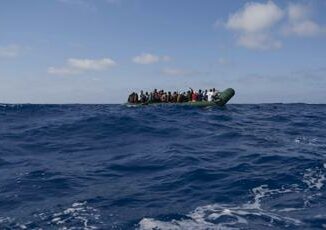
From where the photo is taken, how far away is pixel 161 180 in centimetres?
1138

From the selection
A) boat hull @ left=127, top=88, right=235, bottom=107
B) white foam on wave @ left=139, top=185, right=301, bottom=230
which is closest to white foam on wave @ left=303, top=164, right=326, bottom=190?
white foam on wave @ left=139, top=185, right=301, bottom=230

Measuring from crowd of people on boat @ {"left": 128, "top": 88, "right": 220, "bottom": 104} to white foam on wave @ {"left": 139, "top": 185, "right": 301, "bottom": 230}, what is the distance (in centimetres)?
2919

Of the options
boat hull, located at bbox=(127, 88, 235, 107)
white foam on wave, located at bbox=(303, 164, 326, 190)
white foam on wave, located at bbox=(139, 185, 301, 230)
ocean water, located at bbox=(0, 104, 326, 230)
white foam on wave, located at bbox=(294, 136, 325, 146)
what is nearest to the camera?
white foam on wave, located at bbox=(139, 185, 301, 230)

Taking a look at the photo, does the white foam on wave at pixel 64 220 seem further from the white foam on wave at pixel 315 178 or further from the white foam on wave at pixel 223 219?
the white foam on wave at pixel 315 178

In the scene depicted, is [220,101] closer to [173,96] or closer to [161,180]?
[173,96]

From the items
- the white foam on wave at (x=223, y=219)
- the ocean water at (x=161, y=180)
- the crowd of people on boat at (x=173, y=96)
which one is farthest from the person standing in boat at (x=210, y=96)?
the white foam on wave at (x=223, y=219)

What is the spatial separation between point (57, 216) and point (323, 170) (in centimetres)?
779

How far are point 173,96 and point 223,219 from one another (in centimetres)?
3214

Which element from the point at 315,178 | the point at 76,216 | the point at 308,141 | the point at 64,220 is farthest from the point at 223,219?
the point at 308,141

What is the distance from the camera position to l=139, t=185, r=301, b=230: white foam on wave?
26.4 ft

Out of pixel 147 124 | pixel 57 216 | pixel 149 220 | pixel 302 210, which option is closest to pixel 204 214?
pixel 149 220

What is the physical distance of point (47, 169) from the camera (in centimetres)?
1264

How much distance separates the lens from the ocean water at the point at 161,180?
27.7 ft

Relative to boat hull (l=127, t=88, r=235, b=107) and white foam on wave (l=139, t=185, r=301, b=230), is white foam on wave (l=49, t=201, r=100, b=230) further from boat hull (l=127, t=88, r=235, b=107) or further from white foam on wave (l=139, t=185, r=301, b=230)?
boat hull (l=127, t=88, r=235, b=107)
